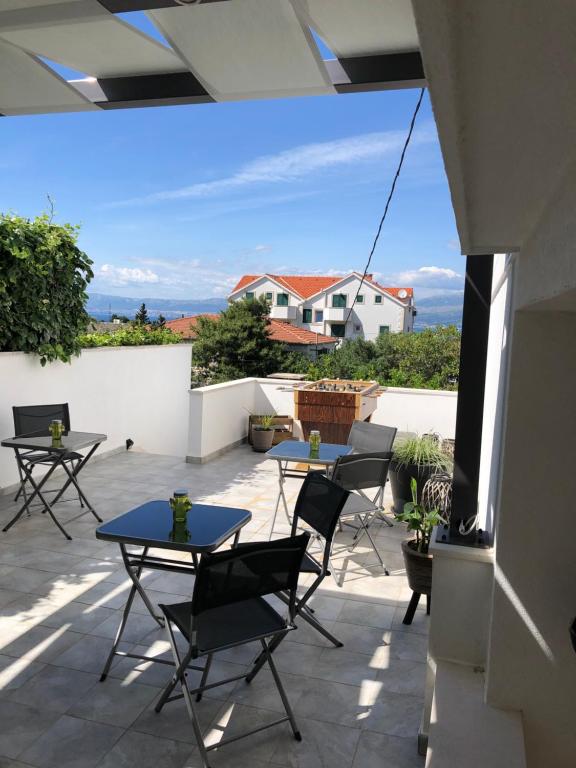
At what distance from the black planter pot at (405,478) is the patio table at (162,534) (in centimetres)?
259

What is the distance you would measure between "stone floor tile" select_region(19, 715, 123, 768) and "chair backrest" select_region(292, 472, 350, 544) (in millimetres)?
1402

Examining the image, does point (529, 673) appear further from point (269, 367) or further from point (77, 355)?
point (269, 367)

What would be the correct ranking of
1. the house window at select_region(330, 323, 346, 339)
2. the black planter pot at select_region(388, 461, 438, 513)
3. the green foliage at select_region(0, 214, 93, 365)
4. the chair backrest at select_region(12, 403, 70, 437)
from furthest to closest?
the house window at select_region(330, 323, 346, 339) → the green foliage at select_region(0, 214, 93, 365) → the chair backrest at select_region(12, 403, 70, 437) → the black planter pot at select_region(388, 461, 438, 513)

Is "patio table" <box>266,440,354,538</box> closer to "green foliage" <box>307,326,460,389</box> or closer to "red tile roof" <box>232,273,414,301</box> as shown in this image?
"green foliage" <box>307,326,460,389</box>

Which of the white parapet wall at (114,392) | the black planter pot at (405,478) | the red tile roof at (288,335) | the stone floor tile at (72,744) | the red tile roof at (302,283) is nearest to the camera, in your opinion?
the stone floor tile at (72,744)

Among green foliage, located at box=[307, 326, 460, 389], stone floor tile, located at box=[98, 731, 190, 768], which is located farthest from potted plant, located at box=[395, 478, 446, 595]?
green foliage, located at box=[307, 326, 460, 389]

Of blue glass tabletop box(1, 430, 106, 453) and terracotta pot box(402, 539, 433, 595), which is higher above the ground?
blue glass tabletop box(1, 430, 106, 453)

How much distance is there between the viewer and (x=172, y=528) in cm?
322

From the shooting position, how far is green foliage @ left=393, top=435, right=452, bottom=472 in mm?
5676

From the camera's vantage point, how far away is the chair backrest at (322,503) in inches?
136

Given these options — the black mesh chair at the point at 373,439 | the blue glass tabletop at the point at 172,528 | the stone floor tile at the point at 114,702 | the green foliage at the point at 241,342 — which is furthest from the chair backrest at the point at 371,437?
the green foliage at the point at 241,342

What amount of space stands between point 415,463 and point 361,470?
1.09 metres

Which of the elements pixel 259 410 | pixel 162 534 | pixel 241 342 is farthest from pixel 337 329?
pixel 162 534

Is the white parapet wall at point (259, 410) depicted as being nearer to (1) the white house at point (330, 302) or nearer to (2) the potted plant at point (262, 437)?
(2) the potted plant at point (262, 437)
